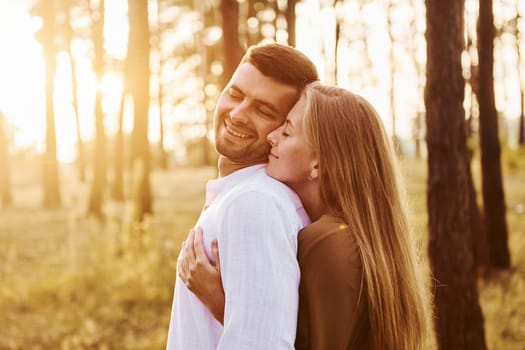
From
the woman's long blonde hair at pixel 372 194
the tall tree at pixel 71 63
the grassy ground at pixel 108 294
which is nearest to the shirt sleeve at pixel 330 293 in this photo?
the woman's long blonde hair at pixel 372 194

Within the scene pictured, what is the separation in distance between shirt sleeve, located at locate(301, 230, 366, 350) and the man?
7cm

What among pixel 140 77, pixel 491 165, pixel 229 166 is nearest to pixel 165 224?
pixel 140 77

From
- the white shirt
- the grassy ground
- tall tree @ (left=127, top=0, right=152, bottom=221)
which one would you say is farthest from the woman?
tall tree @ (left=127, top=0, right=152, bottom=221)

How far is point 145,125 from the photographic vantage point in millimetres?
13930

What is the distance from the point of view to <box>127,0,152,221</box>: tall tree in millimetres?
12844

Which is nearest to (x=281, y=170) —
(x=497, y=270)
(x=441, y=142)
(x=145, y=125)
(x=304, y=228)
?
(x=304, y=228)

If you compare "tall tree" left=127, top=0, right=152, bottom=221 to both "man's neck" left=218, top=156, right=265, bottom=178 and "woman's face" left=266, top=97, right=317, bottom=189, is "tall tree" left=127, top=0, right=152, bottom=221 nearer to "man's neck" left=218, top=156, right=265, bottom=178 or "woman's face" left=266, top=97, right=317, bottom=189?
"man's neck" left=218, top=156, right=265, bottom=178

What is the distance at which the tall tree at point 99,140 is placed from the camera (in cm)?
1784

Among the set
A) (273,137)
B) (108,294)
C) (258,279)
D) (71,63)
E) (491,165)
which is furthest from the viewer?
(71,63)

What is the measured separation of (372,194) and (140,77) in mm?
12051

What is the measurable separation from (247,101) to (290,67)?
25cm

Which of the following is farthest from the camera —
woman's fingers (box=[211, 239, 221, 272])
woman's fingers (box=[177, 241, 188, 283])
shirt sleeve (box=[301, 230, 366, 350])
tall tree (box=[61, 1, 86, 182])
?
tall tree (box=[61, 1, 86, 182])

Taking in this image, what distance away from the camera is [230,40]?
942 centimetres

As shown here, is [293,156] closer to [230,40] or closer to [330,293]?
[330,293]
